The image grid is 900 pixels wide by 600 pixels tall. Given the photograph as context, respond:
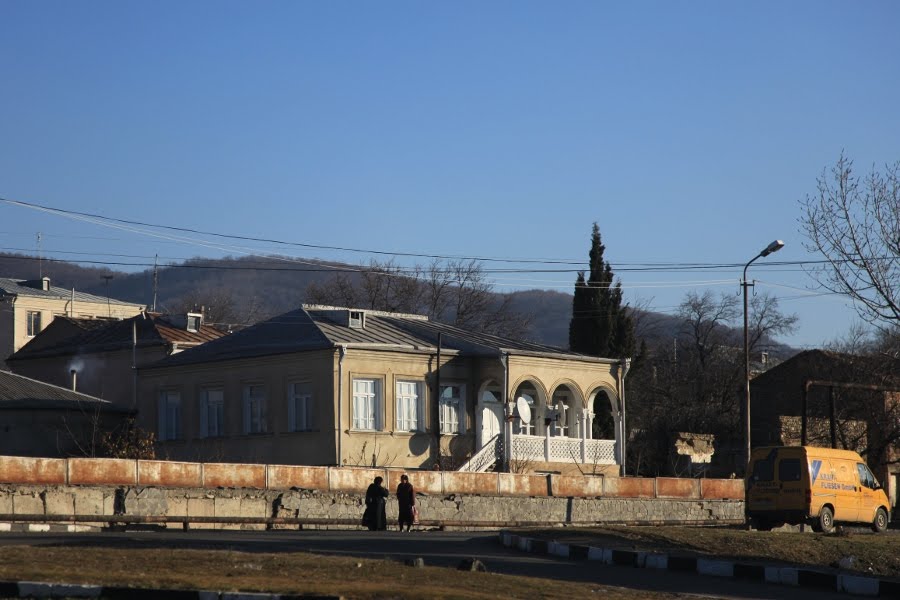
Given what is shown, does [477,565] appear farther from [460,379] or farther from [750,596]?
[460,379]

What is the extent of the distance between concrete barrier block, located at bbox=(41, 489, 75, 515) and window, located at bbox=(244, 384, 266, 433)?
630 inches

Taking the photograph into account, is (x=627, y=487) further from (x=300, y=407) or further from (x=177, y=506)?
(x=177, y=506)

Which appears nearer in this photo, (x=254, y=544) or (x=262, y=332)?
(x=254, y=544)

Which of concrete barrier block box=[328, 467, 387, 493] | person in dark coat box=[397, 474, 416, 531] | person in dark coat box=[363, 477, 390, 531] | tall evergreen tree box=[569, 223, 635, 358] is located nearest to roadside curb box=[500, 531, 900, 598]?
person in dark coat box=[363, 477, 390, 531]

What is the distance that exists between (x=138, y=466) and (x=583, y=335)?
130ft

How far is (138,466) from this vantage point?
3112 centimetres

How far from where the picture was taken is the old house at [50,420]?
46.9 metres

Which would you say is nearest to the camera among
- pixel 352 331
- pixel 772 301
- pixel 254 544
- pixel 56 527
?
pixel 254 544

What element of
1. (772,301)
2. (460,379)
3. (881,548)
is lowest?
(881,548)

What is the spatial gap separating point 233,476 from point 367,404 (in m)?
12.0

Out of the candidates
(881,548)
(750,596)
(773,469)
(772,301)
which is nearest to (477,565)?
(750,596)

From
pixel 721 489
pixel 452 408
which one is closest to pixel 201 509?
pixel 452 408

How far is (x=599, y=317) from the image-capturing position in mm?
67875

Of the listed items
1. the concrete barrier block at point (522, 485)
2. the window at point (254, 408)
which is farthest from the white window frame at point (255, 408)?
the concrete barrier block at point (522, 485)
